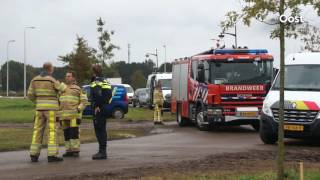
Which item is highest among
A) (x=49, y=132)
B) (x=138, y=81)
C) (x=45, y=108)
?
(x=138, y=81)

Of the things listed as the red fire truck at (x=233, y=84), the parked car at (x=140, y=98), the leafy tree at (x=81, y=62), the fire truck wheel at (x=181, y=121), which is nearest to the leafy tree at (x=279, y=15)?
the red fire truck at (x=233, y=84)

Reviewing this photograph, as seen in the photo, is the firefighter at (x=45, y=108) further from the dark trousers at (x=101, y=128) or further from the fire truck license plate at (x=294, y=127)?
the fire truck license plate at (x=294, y=127)

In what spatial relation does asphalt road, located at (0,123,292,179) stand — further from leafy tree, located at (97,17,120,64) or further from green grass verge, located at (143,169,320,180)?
leafy tree, located at (97,17,120,64)

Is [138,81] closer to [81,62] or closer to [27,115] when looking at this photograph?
[81,62]

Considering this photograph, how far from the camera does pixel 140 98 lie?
49.5m

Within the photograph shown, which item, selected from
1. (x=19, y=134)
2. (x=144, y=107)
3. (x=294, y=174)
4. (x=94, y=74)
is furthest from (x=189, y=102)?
(x=144, y=107)

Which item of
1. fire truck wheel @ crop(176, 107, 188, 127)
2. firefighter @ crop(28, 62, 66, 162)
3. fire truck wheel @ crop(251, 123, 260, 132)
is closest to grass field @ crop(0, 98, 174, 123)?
fire truck wheel @ crop(176, 107, 188, 127)

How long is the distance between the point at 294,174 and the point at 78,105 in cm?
604

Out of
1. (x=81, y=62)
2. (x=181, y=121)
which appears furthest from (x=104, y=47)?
(x=181, y=121)

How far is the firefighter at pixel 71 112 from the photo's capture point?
14.3 m

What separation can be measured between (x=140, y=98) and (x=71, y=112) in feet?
114

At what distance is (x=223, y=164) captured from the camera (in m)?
12.2

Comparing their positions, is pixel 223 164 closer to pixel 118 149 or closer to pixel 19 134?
pixel 118 149

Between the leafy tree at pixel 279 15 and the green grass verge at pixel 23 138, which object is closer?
the leafy tree at pixel 279 15
